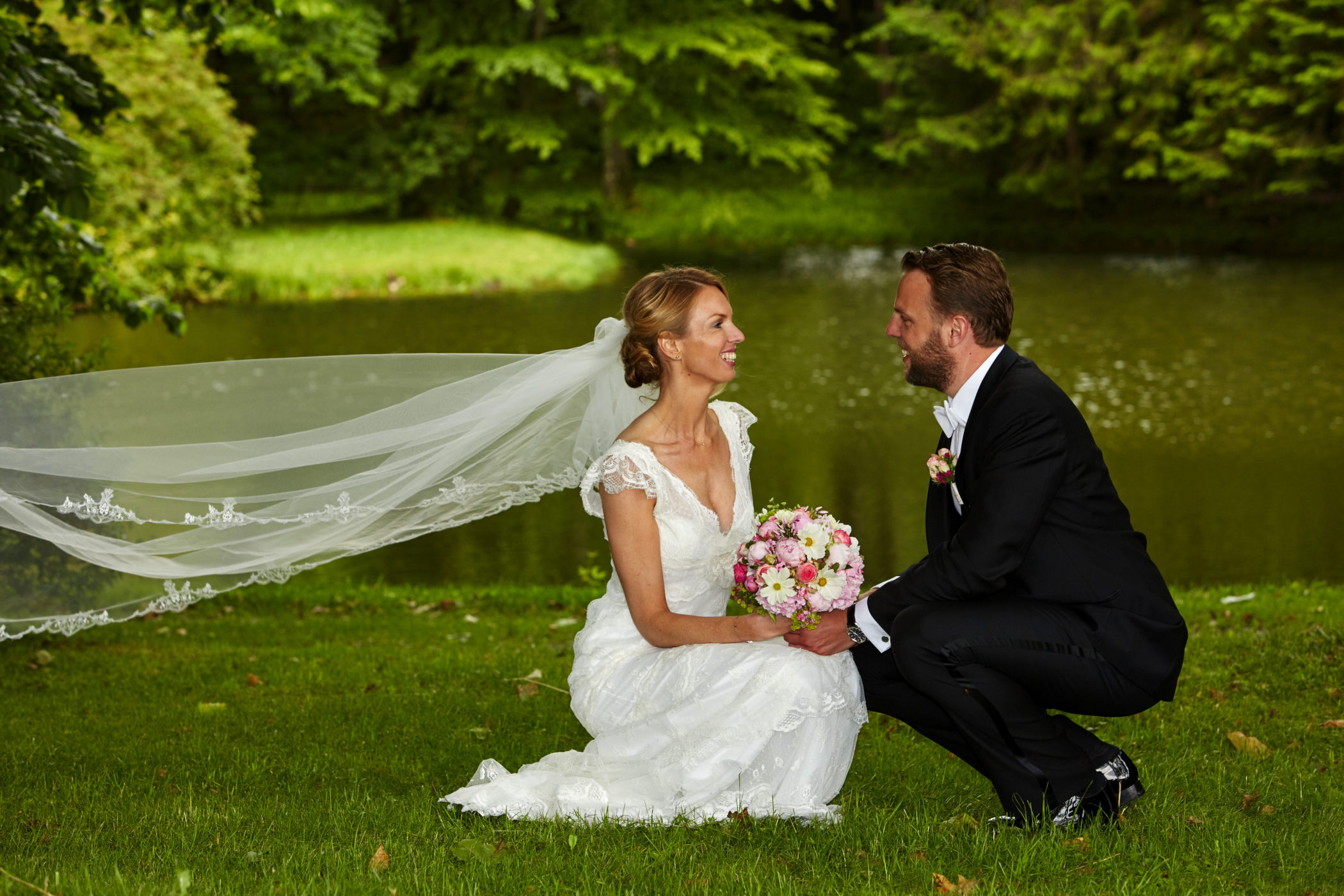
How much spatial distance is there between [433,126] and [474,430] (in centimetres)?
2754

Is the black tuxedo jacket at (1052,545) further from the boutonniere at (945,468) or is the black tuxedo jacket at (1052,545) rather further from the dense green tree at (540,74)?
the dense green tree at (540,74)

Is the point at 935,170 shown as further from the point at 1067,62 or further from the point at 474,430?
the point at 474,430

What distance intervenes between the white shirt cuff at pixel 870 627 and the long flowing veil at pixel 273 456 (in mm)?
1424

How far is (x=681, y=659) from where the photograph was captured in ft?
14.1

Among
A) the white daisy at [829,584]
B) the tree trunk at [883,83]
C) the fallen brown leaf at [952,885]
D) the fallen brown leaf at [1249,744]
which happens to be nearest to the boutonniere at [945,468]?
the white daisy at [829,584]

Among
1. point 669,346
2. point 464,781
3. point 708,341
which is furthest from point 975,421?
point 464,781

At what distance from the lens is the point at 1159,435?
46.2ft

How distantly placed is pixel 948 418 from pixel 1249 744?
1957mm

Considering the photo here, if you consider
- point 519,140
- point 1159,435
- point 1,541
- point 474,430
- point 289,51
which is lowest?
point 1159,435

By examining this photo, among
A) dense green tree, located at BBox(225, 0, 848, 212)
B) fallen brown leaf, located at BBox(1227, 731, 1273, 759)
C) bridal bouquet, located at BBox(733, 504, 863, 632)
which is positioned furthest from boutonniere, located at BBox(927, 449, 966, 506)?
dense green tree, located at BBox(225, 0, 848, 212)

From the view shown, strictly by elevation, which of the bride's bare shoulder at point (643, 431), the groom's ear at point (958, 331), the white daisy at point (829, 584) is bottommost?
the white daisy at point (829, 584)

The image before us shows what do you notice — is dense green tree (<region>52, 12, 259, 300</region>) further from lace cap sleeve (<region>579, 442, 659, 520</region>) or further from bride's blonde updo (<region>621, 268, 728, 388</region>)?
lace cap sleeve (<region>579, 442, 659, 520</region>)

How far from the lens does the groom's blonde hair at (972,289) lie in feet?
13.6

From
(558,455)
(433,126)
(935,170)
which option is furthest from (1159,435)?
(935,170)
